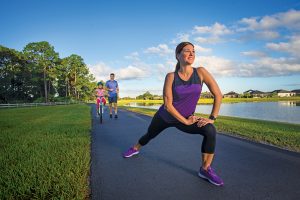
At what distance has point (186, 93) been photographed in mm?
3789

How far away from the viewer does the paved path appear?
128 inches

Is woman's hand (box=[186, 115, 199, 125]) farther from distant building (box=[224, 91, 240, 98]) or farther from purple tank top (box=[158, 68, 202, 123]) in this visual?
distant building (box=[224, 91, 240, 98])

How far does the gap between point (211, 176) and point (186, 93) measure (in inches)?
47.6

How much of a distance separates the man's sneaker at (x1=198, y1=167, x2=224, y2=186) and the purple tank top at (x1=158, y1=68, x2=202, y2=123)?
2.78 feet

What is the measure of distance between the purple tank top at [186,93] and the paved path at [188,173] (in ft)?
3.36

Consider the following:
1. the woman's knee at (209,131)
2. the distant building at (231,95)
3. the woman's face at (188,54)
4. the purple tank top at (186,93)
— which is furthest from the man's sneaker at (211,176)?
the distant building at (231,95)

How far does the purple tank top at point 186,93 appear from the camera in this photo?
3.74 metres

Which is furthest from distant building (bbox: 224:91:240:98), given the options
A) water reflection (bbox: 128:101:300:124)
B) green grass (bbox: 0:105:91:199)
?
green grass (bbox: 0:105:91:199)

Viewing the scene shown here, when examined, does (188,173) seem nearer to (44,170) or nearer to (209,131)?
(209,131)

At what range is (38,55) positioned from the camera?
193 ft

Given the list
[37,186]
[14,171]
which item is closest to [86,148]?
[14,171]

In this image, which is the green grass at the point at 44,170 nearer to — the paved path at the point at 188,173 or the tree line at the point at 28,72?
the paved path at the point at 188,173

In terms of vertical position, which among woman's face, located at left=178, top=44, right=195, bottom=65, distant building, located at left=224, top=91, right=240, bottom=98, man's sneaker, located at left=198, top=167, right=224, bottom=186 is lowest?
man's sneaker, located at left=198, top=167, right=224, bottom=186

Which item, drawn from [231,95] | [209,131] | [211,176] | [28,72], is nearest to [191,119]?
[209,131]
